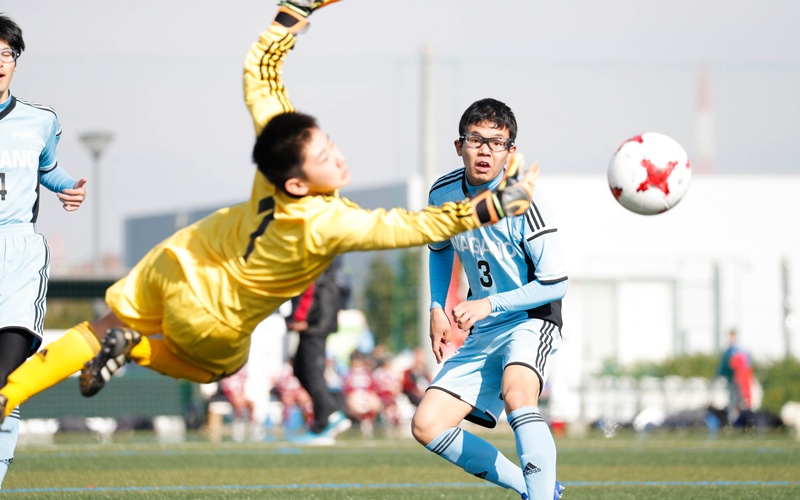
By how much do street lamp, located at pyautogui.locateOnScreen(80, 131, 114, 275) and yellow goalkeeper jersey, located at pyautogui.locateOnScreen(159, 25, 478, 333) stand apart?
1444cm

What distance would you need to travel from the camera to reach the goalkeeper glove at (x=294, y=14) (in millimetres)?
4477

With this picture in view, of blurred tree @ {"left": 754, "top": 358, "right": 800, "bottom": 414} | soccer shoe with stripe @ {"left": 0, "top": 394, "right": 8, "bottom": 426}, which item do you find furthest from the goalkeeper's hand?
blurred tree @ {"left": 754, "top": 358, "right": 800, "bottom": 414}

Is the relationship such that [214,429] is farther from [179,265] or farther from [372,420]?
[179,265]

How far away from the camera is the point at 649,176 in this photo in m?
5.14

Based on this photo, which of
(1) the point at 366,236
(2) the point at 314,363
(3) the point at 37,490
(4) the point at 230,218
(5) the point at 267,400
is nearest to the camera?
(1) the point at 366,236

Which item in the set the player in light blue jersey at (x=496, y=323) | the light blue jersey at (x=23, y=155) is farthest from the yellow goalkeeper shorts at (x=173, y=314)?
the player in light blue jersey at (x=496, y=323)

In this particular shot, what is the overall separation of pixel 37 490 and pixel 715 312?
17.6 m

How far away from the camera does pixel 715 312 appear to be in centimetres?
2073

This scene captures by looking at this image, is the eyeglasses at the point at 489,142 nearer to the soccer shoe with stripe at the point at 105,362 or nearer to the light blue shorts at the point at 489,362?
the light blue shorts at the point at 489,362

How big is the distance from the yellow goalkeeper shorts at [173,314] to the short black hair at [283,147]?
62 cm

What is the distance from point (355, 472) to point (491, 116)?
12.7ft

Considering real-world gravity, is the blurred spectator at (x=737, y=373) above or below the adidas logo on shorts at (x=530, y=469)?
below

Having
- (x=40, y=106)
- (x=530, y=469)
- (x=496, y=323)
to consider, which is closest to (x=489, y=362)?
(x=496, y=323)

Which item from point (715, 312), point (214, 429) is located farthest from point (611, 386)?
point (214, 429)
